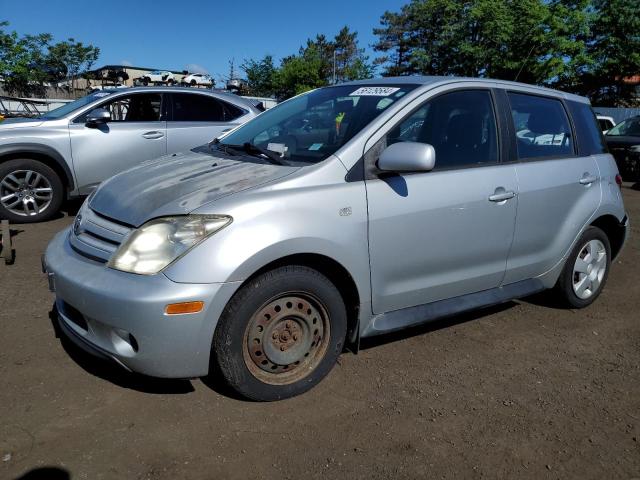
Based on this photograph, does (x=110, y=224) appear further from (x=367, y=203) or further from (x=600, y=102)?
(x=600, y=102)

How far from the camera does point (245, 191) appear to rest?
264 cm

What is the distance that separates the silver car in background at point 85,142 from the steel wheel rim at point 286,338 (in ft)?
15.4

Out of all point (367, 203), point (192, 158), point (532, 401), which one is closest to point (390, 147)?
point (367, 203)

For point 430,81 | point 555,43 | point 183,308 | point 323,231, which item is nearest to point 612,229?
point 430,81

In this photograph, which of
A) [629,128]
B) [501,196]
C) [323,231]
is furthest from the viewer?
[629,128]

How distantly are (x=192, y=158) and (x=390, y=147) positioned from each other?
134cm

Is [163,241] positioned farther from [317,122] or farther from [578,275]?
[578,275]

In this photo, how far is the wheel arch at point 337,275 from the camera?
8.70ft

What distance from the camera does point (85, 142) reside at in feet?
21.5

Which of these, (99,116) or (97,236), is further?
(99,116)

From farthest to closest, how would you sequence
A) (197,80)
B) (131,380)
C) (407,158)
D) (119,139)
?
(197,80) < (119,139) < (131,380) < (407,158)

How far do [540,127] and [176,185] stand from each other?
268cm

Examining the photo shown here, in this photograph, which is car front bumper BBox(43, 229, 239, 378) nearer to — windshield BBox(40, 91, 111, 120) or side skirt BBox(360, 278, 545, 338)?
side skirt BBox(360, 278, 545, 338)

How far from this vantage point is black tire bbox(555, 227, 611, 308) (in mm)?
4125
